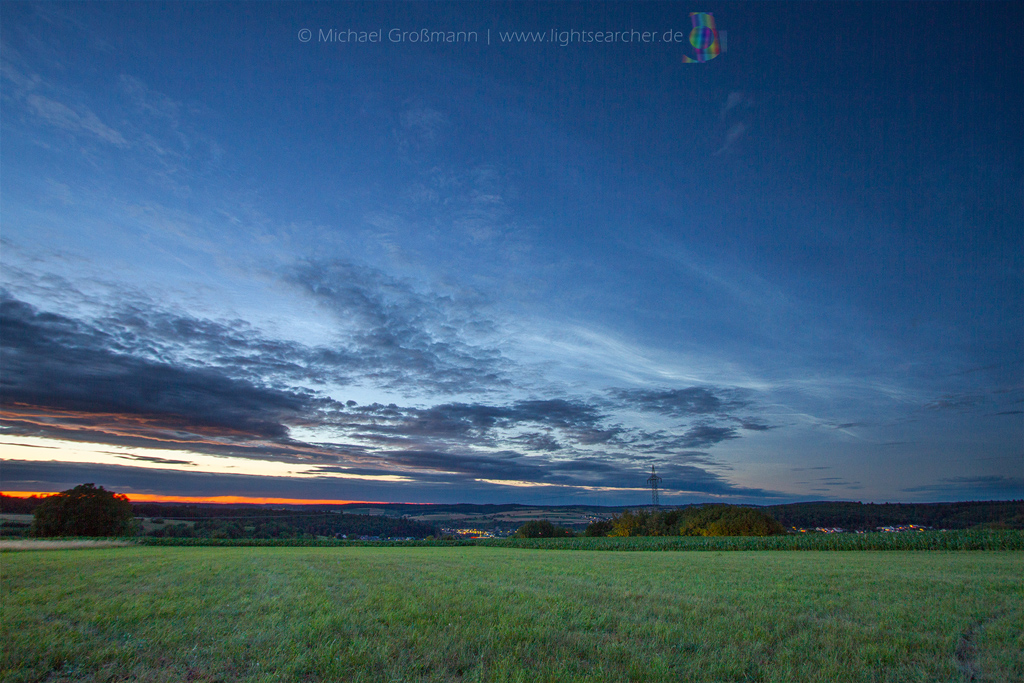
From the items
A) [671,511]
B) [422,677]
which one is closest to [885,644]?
[422,677]

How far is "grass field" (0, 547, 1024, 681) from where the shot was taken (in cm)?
620


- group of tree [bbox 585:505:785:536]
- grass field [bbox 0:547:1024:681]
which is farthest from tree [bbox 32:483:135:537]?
group of tree [bbox 585:505:785:536]

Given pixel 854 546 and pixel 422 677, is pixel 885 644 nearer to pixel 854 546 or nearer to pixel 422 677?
pixel 422 677

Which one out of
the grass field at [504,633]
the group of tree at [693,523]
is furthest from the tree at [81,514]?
the group of tree at [693,523]

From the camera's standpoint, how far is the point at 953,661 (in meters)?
6.78

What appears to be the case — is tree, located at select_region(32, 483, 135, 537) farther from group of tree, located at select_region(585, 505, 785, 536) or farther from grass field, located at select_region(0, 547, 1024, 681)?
group of tree, located at select_region(585, 505, 785, 536)

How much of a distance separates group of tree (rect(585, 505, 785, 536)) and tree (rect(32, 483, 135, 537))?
298ft

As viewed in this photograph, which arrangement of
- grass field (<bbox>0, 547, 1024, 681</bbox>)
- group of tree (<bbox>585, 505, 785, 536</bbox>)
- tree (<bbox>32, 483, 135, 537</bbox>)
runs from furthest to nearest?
group of tree (<bbox>585, 505, 785, 536</bbox>), tree (<bbox>32, 483, 135, 537</bbox>), grass field (<bbox>0, 547, 1024, 681</bbox>)

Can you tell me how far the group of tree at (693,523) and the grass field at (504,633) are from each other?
8159 centimetres

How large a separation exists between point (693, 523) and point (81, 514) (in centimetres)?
10656

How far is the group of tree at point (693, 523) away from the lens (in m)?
86.4

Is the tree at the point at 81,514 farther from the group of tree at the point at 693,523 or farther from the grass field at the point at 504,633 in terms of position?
the group of tree at the point at 693,523

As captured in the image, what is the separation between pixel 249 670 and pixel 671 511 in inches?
4596

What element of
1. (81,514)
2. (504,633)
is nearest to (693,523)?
(504,633)
